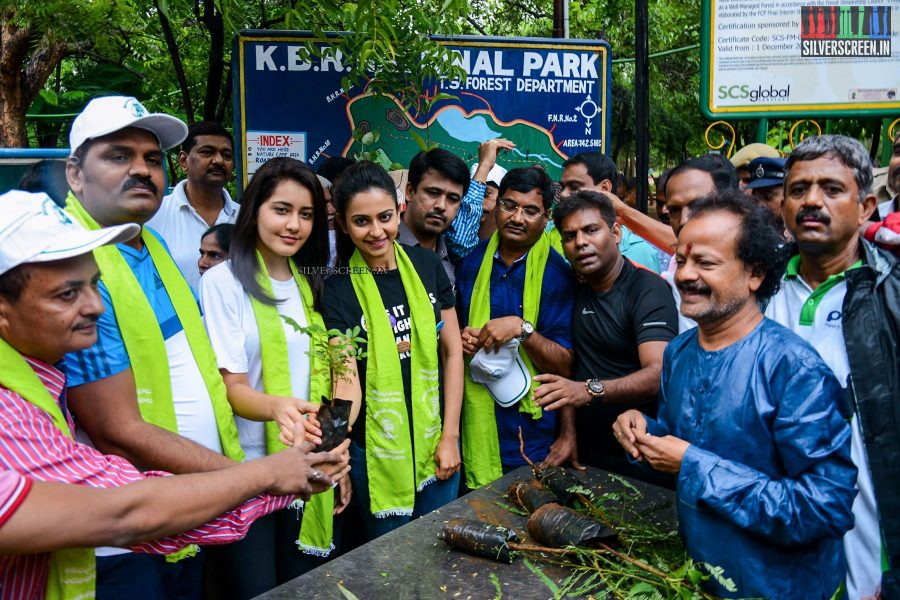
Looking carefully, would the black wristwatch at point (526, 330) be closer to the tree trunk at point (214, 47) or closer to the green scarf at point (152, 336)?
the green scarf at point (152, 336)

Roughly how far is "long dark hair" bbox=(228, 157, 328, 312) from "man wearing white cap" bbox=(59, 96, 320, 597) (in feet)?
1.01

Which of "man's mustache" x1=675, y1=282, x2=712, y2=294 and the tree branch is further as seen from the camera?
the tree branch

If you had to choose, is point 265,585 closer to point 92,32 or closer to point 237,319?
point 237,319

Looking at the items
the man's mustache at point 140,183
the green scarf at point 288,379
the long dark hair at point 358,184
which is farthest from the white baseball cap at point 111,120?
the long dark hair at point 358,184

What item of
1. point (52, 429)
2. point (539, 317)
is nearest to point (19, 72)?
point (539, 317)

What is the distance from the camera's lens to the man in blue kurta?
6.28 ft

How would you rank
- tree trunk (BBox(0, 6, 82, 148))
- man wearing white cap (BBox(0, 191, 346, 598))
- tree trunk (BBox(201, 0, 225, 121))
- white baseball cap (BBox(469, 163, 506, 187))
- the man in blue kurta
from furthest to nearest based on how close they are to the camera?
tree trunk (BBox(0, 6, 82, 148)), white baseball cap (BBox(469, 163, 506, 187)), tree trunk (BBox(201, 0, 225, 121)), the man in blue kurta, man wearing white cap (BBox(0, 191, 346, 598))

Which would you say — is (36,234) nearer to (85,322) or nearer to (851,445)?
(85,322)

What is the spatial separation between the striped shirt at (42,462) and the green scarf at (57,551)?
0.06 feet

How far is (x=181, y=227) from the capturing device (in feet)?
12.8

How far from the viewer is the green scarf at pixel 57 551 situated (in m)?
1.58

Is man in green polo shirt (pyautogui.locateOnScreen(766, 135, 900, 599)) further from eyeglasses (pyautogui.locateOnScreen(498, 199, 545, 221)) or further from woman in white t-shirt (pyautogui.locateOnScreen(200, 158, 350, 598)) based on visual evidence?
woman in white t-shirt (pyautogui.locateOnScreen(200, 158, 350, 598))

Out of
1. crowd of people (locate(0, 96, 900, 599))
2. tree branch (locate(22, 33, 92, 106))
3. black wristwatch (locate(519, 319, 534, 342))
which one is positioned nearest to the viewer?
crowd of people (locate(0, 96, 900, 599))

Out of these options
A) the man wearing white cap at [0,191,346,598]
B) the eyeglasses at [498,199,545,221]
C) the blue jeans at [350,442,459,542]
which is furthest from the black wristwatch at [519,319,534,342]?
the man wearing white cap at [0,191,346,598]
